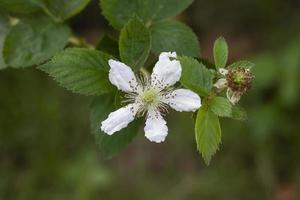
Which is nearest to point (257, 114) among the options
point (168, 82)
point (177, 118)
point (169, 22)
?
point (177, 118)

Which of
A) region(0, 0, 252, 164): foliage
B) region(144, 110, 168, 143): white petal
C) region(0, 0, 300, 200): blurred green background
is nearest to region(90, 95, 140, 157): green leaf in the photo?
region(0, 0, 252, 164): foliage

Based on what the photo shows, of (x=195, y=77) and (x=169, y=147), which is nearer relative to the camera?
(x=195, y=77)

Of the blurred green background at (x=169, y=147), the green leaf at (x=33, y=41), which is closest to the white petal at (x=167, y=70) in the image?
Result: the green leaf at (x=33, y=41)

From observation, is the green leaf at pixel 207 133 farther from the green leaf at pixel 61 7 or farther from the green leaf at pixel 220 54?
the green leaf at pixel 61 7

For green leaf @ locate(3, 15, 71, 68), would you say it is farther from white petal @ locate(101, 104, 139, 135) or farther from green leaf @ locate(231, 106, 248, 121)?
green leaf @ locate(231, 106, 248, 121)

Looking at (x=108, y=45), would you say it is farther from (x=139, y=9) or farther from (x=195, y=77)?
(x=195, y=77)

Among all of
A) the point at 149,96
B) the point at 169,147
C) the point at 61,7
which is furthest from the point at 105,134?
the point at 169,147
